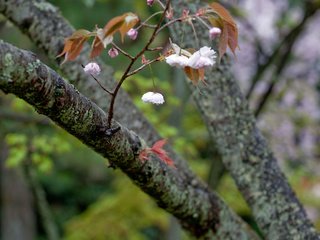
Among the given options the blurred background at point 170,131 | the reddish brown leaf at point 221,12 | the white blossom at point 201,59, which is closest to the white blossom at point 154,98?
the white blossom at point 201,59

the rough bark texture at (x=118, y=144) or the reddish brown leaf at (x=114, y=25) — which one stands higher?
the reddish brown leaf at (x=114, y=25)

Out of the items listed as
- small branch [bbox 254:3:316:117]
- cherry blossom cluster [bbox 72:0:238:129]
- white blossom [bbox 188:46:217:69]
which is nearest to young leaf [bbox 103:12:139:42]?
cherry blossom cluster [bbox 72:0:238:129]

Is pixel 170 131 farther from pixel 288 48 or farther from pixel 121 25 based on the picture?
pixel 121 25

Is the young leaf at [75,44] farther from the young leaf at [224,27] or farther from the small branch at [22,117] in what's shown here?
the small branch at [22,117]

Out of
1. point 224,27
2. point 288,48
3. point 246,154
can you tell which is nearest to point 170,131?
point 288,48

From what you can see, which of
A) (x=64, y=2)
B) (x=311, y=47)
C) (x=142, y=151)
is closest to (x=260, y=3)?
(x=311, y=47)

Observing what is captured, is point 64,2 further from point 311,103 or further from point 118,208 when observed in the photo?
point 311,103
